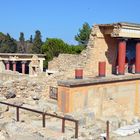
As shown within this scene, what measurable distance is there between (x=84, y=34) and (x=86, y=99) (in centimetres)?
3888

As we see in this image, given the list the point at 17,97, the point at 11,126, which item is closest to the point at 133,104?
the point at 17,97

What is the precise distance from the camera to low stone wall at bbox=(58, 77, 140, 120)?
44.6 ft

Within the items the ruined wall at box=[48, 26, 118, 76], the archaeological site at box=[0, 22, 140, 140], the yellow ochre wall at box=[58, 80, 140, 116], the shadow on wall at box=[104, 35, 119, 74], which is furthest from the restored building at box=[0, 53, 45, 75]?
the yellow ochre wall at box=[58, 80, 140, 116]

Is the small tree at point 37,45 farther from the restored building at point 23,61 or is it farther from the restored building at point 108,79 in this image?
the restored building at point 108,79

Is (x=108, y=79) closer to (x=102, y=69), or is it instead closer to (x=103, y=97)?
(x=102, y=69)

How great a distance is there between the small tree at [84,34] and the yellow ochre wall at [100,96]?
3492 centimetres

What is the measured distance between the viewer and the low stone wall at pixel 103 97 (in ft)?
44.6

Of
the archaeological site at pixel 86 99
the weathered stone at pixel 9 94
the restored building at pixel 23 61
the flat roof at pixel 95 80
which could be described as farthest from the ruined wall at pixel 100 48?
the restored building at pixel 23 61

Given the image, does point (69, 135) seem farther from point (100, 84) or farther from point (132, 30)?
point (132, 30)

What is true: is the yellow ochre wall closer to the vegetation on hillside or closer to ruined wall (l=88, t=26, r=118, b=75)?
ruined wall (l=88, t=26, r=118, b=75)

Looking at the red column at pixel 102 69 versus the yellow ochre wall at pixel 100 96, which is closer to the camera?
the yellow ochre wall at pixel 100 96

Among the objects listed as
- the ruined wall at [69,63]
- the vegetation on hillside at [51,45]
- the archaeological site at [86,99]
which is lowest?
the archaeological site at [86,99]

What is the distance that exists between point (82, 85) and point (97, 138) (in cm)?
313

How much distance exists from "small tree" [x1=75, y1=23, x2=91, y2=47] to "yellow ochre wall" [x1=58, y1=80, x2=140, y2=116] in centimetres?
3492
